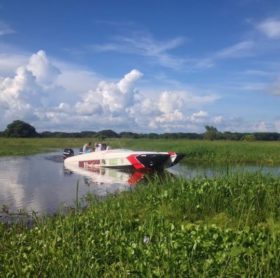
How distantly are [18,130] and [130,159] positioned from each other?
3426 inches

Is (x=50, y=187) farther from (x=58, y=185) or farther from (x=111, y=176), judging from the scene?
(x=111, y=176)

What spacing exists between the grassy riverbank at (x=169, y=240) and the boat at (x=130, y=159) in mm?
16447

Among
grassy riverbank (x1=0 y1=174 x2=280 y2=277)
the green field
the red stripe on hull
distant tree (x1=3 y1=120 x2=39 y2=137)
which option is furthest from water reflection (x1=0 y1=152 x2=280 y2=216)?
distant tree (x1=3 y1=120 x2=39 y2=137)

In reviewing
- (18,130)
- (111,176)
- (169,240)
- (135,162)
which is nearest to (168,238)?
(169,240)

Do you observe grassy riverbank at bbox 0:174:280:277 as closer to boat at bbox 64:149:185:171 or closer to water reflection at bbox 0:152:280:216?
water reflection at bbox 0:152:280:216

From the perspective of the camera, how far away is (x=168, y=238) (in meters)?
6.63

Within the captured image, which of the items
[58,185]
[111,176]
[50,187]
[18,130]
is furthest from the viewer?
[18,130]

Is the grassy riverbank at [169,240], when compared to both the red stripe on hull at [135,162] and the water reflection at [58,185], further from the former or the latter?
the red stripe on hull at [135,162]

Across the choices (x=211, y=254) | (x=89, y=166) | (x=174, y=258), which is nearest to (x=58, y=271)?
(x=174, y=258)

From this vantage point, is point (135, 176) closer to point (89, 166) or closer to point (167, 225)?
point (89, 166)

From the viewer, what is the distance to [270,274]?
16.9 feet

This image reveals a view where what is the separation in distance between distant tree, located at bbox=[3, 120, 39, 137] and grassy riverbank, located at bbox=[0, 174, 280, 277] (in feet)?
337

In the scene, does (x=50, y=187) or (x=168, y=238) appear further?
(x=50, y=187)

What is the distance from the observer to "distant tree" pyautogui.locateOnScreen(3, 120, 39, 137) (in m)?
110
